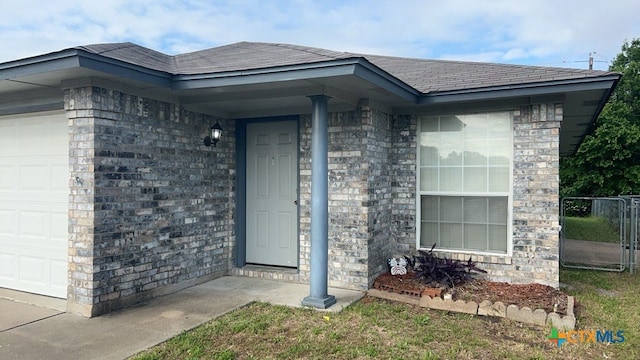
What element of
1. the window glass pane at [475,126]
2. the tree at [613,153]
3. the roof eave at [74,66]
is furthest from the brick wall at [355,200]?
the tree at [613,153]

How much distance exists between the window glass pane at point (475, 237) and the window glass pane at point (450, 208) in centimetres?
18

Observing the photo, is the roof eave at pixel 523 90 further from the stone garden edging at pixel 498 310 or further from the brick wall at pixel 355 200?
the stone garden edging at pixel 498 310

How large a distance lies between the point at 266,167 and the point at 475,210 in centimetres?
297

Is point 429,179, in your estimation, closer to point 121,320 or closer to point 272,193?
point 272,193

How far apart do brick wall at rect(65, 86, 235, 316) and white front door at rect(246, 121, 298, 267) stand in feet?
→ 1.79

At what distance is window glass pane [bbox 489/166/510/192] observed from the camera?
586 cm

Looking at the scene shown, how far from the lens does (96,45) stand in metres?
4.84

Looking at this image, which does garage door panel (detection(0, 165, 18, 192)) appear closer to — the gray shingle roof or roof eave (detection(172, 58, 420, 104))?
the gray shingle roof

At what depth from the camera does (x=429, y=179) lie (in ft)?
20.6

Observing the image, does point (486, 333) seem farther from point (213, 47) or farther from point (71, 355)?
point (213, 47)

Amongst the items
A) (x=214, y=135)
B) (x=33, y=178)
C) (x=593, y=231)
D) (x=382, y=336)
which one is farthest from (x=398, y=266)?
(x=593, y=231)

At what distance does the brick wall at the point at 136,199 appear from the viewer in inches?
184

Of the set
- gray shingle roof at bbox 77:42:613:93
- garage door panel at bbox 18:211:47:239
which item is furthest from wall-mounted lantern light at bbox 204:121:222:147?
garage door panel at bbox 18:211:47:239

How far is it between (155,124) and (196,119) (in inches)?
29.5
